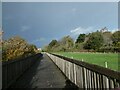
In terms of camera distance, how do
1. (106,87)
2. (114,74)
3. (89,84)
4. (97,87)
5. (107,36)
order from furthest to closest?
(107,36)
(89,84)
(97,87)
(106,87)
(114,74)

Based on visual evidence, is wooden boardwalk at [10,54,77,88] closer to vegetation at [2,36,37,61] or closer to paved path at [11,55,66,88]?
paved path at [11,55,66,88]

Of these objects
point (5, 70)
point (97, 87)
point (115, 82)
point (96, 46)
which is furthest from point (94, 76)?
point (96, 46)

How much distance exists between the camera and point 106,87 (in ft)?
23.9

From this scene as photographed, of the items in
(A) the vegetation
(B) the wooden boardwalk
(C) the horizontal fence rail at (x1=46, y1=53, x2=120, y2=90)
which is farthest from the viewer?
(A) the vegetation

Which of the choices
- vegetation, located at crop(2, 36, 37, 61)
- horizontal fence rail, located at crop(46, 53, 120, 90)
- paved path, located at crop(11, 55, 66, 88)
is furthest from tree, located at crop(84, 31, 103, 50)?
horizontal fence rail, located at crop(46, 53, 120, 90)

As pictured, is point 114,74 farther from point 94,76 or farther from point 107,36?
point 107,36

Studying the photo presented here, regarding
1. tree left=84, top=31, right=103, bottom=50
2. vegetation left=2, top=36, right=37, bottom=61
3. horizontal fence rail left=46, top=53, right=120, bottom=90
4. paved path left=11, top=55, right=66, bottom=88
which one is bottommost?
paved path left=11, top=55, right=66, bottom=88

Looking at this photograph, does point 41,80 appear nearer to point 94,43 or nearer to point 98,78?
point 98,78

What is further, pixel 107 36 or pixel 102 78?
pixel 107 36

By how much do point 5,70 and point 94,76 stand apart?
200 inches

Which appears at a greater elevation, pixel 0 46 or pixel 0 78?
pixel 0 46

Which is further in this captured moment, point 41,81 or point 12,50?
point 12,50

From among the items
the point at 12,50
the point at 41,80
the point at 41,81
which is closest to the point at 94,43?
the point at 12,50

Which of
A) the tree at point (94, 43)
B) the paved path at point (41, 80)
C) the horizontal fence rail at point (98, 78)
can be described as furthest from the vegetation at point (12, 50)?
the tree at point (94, 43)
